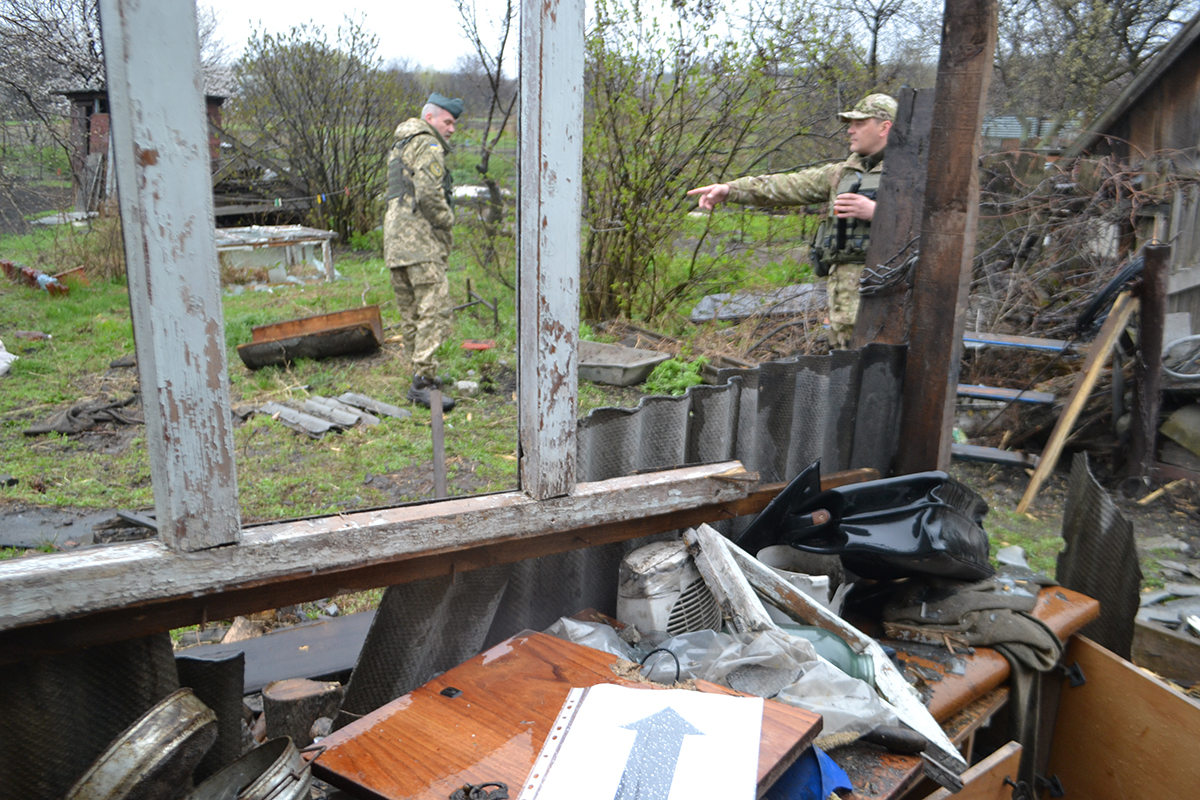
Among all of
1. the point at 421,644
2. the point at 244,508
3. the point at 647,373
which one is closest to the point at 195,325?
the point at 421,644

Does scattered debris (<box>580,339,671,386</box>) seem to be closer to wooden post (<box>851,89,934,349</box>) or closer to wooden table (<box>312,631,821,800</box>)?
wooden post (<box>851,89,934,349</box>)

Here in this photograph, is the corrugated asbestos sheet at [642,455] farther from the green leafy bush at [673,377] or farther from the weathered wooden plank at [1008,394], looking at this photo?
the green leafy bush at [673,377]

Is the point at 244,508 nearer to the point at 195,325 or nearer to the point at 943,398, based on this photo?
the point at 195,325

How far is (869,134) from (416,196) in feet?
12.0

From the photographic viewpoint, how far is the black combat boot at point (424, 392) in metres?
6.28

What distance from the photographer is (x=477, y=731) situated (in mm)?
1651

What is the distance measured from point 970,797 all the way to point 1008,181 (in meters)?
7.07

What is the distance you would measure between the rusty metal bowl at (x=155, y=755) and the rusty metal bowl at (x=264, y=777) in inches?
2.7

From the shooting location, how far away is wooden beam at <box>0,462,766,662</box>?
1.47 metres

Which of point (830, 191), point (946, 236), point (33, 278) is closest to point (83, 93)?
point (33, 278)

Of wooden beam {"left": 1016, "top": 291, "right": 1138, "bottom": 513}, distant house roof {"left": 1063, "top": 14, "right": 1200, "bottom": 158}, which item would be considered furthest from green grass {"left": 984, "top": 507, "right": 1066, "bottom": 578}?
distant house roof {"left": 1063, "top": 14, "right": 1200, "bottom": 158}

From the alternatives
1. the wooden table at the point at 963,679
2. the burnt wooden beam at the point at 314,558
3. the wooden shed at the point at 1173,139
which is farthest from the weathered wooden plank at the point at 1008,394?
the burnt wooden beam at the point at 314,558

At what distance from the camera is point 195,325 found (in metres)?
1.49

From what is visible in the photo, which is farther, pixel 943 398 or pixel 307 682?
pixel 943 398
